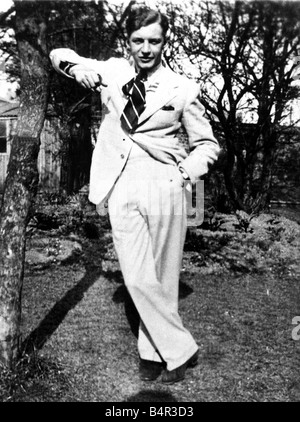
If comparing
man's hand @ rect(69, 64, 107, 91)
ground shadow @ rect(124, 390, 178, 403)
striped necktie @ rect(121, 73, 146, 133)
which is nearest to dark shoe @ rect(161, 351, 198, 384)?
ground shadow @ rect(124, 390, 178, 403)

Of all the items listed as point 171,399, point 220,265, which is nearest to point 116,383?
point 171,399

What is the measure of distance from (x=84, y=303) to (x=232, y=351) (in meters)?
1.61

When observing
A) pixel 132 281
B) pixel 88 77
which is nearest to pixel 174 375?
pixel 132 281

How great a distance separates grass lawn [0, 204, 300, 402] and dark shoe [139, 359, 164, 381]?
7 centimetres

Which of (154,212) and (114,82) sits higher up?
(114,82)

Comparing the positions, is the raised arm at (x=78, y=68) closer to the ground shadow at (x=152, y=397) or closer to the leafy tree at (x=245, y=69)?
the ground shadow at (x=152, y=397)

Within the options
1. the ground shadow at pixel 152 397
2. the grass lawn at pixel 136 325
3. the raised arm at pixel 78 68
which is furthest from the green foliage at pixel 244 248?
the raised arm at pixel 78 68

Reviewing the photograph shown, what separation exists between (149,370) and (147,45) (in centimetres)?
208

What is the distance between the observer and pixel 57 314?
4.27 metres

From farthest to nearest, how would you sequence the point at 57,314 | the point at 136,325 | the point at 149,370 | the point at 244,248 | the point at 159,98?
1. the point at 244,248
2. the point at 57,314
3. the point at 136,325
4. the point at 149,370
5. the point at 159,98

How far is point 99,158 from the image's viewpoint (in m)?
3.12

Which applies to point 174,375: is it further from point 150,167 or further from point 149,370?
point 150,167

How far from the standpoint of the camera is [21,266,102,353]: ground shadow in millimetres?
3466

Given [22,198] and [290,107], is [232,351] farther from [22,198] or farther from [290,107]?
[290,107]
